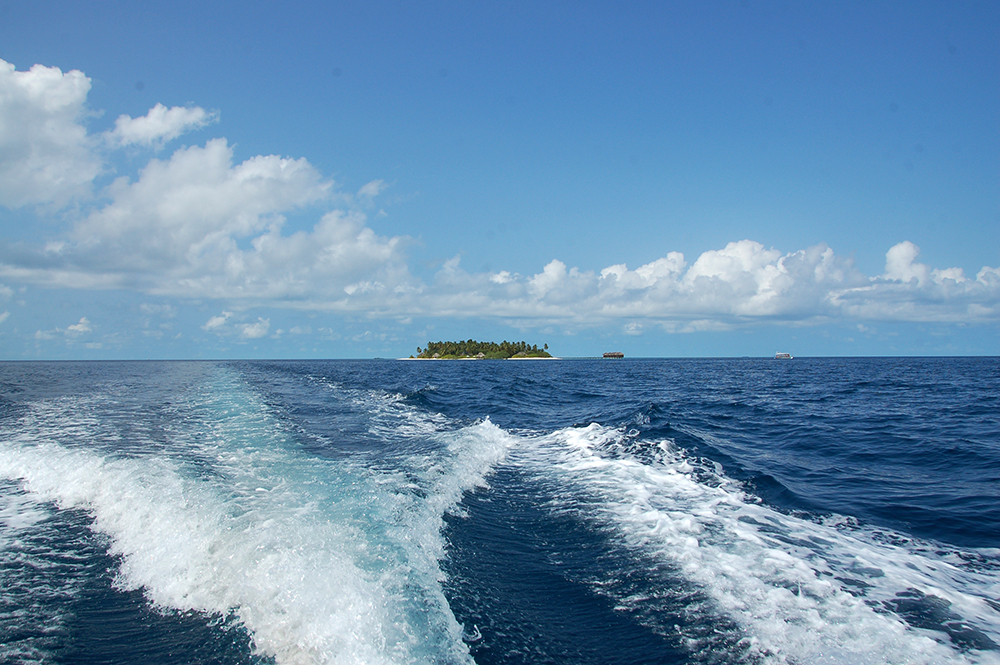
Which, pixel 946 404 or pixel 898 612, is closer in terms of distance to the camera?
pixel 898 612

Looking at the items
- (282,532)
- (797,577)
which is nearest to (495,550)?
(282,532)

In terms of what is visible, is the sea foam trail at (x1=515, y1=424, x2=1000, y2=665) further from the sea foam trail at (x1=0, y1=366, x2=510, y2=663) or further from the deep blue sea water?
the sea foam trail at (x1=0, y1=366, x2=510, y2=663)

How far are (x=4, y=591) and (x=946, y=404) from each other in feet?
120

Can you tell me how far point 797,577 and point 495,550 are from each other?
4.29m

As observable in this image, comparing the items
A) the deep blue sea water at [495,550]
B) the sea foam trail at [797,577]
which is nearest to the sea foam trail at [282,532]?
the deep blue sea water at [495,550]

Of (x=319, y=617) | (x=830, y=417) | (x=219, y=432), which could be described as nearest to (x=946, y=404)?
(x=830, y=417)

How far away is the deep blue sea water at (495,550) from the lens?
516 cm

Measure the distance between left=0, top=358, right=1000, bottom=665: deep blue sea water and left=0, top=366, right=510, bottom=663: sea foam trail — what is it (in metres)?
0.04

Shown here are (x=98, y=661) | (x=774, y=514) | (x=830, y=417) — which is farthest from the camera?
(x=830, y=417)

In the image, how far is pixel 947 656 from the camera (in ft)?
16.1

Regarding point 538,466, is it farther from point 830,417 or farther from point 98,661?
point 830,417

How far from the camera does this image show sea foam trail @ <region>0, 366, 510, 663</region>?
5199 millimetres

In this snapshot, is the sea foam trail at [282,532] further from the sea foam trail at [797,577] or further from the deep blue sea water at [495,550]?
the sea foam trail at [797,577]

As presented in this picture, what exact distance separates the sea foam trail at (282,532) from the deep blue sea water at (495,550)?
37 millimetres
